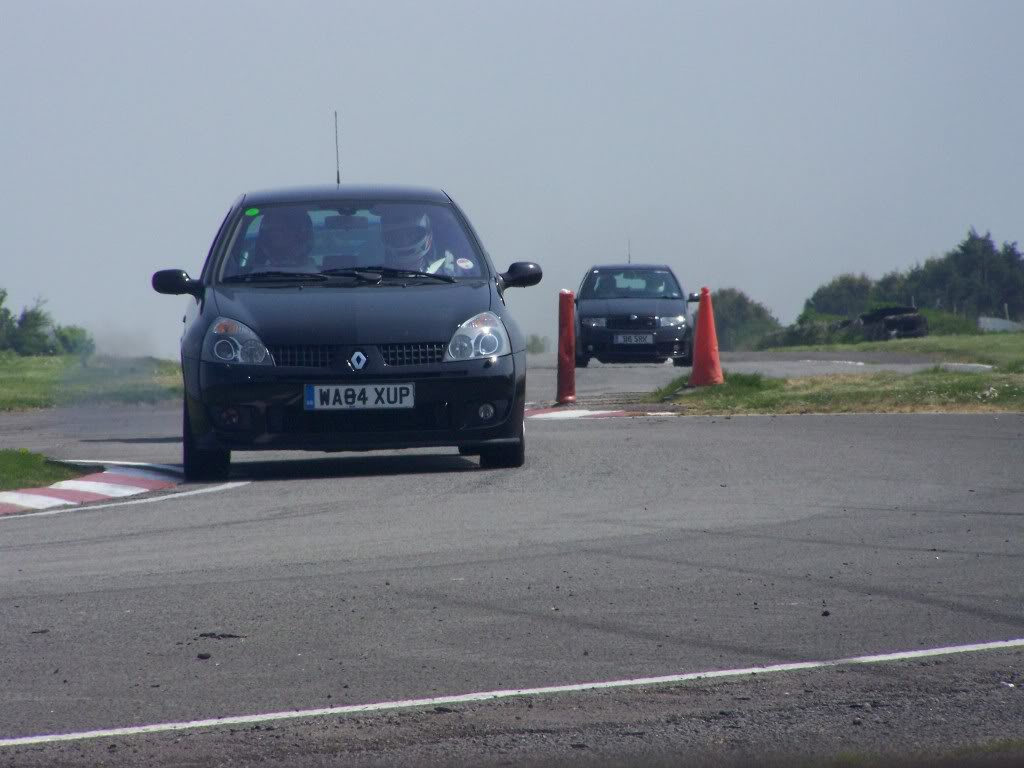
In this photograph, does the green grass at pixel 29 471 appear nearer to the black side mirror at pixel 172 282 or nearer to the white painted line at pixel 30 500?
the white painted line at pixel 30 500

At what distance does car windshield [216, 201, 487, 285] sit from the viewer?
394 inches

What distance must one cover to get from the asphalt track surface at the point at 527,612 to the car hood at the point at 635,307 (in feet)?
45.3

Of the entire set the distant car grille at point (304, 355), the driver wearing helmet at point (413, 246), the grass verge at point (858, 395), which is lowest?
the grass verge at point (858, 395)

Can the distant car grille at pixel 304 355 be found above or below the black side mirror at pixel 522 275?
below

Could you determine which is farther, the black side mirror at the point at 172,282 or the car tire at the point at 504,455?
the black side mirror at the point at 172,282

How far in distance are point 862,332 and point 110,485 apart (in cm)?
3251

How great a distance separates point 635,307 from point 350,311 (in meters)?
14.6

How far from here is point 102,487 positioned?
30.9 feet

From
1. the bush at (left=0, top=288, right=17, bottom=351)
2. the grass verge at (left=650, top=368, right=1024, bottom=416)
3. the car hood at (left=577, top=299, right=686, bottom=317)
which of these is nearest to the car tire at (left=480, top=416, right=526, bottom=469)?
the grass verge at (left=650, top=368, right=1024, bottom=416)

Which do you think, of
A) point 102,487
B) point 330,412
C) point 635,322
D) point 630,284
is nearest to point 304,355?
point 330,412

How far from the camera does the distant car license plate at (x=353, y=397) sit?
906 cm

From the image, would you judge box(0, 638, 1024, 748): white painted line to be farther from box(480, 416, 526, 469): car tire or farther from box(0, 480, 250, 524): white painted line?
box(480, 416, 526, 469): car tire

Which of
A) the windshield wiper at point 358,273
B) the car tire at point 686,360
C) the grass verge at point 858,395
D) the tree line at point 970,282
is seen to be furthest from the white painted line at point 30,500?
the tree line at point 970,282

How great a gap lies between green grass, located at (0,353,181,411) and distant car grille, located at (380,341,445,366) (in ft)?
21.6
